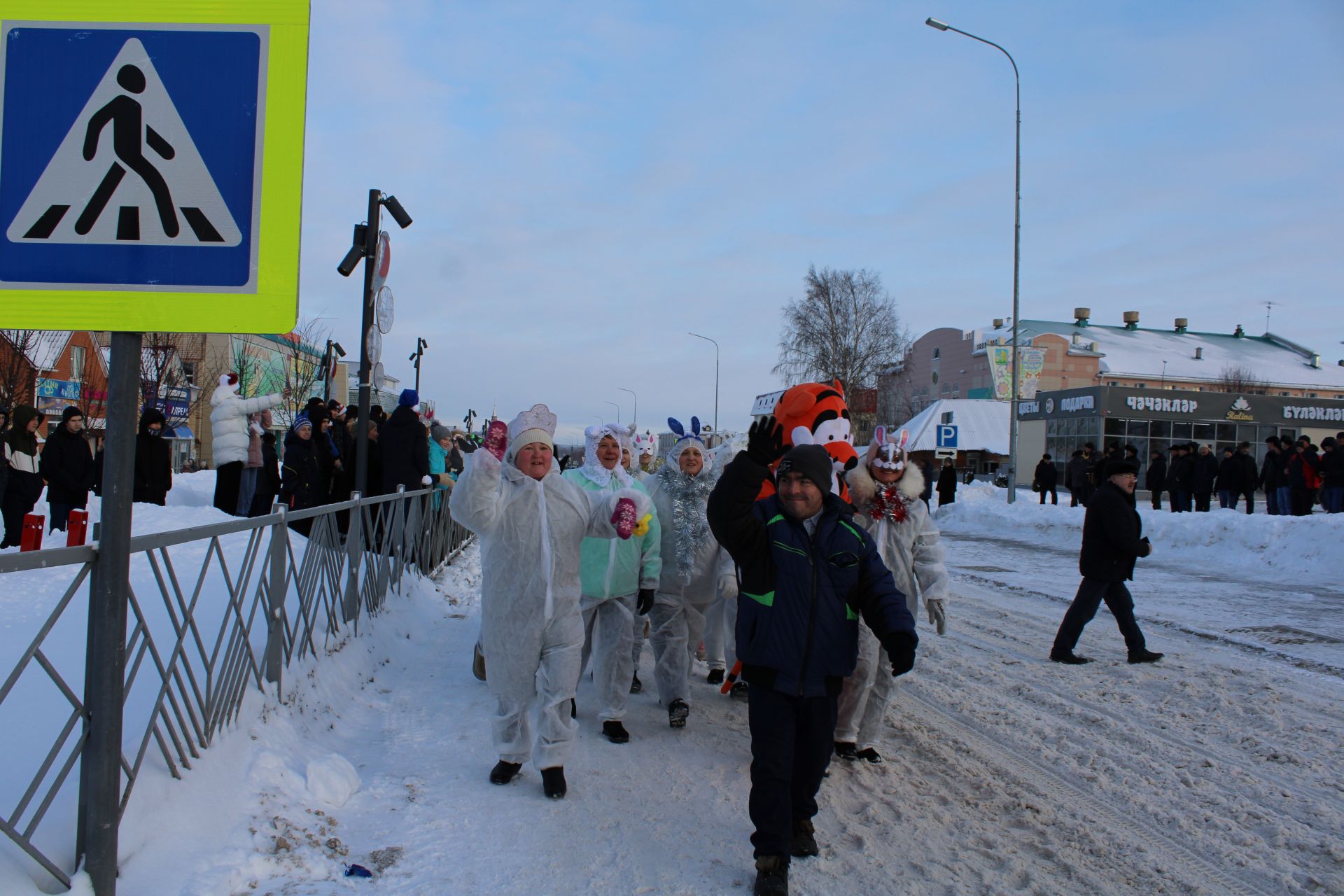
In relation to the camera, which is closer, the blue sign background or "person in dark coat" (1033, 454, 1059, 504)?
the blue sign background

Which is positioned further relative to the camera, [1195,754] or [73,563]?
[1195,754]

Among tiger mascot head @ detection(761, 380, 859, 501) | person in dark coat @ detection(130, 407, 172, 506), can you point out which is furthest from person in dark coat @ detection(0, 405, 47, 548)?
tiger mascot head @ detection(761, 380, 859, 501)

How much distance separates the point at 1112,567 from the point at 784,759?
15.8 ft

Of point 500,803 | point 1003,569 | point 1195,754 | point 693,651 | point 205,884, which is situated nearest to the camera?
point 205,884

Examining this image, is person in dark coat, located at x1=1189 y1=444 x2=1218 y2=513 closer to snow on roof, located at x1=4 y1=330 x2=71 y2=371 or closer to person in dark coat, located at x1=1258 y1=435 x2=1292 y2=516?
person in dark coat, located at x1=1258 y1=435 x2=1292 y2=516

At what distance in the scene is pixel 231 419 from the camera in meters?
9.36

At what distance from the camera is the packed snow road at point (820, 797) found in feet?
10.9

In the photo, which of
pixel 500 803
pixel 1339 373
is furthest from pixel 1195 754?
pixel 1339 373

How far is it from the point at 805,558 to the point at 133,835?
2.48 meters

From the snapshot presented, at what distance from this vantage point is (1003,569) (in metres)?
12.9

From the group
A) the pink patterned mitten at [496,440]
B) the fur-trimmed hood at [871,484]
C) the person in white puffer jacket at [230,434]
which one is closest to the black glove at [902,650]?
the fur-trimmed hood at [871,484]

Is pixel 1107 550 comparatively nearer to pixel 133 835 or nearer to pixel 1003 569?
pixel 1003 569

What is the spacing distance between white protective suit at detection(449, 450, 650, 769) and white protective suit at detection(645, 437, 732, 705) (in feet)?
4.34

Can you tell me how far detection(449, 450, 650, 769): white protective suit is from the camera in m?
4.18
